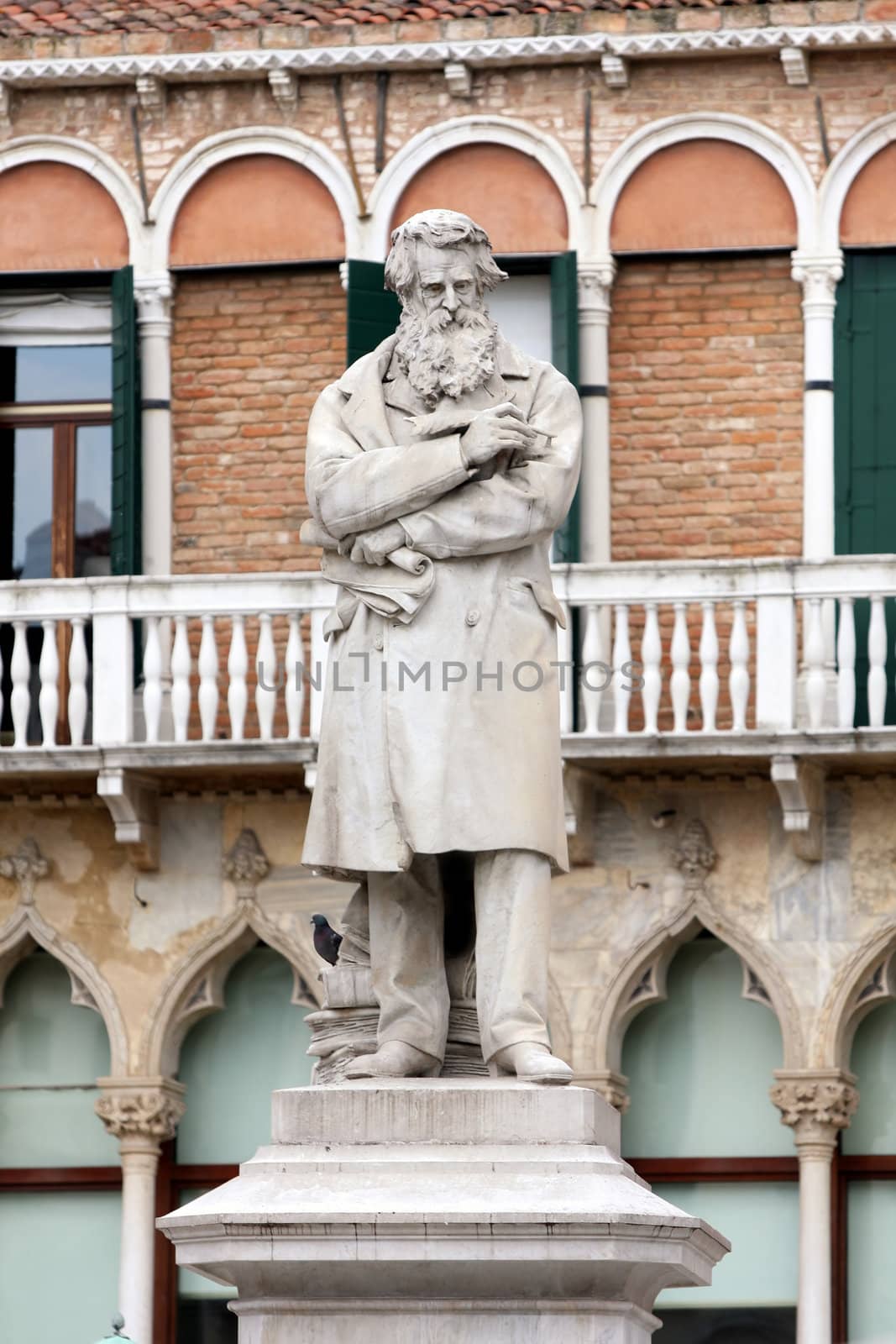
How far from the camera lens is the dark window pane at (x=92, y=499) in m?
24.0

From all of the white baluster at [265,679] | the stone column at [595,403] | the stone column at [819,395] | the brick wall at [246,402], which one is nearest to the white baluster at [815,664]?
the stone column at [819,395]

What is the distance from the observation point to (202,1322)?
22.6m

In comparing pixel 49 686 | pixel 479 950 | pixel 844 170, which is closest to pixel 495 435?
pixel 479 950

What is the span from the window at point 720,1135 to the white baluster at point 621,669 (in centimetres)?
157

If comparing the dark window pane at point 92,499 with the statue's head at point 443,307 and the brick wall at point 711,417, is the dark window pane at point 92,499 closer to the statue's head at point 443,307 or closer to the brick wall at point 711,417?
the brick wall at point 711,417

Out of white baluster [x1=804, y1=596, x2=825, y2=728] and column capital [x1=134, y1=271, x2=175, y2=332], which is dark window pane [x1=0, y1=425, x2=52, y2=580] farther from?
white baluster [x1=804, y1=596, x2=825, y2=728]

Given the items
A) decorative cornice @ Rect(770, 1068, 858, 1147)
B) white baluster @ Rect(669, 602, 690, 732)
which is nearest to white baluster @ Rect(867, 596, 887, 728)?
white baluster @ Rect(669, 602, 690, 732)

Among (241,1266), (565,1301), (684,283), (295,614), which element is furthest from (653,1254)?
(684,283)

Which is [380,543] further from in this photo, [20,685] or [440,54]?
[440,54]

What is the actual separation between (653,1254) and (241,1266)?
1.08m

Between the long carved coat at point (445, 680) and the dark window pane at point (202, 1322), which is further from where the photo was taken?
the dark window pane at point (202, 1322)

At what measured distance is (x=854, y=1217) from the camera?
73.7ft

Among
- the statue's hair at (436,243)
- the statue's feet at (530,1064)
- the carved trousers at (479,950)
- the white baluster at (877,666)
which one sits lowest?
the statue's feet at (530,1064)

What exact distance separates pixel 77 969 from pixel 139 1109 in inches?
36.6
